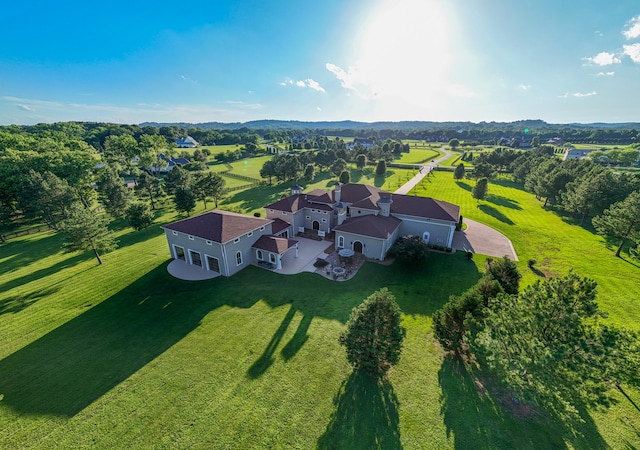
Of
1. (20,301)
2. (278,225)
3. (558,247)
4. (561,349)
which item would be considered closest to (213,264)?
(278,225)

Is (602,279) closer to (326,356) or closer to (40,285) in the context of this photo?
(326,356)

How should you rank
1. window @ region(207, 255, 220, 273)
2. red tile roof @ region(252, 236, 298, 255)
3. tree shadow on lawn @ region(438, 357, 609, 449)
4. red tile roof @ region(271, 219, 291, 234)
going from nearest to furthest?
tree shadow on lawn @ region(438, 357, 609, 449), window @ region(207, 255, 220, 273), red tile roof @ region(252, 236, 298, 255), red tile roof @ region(271, 219, 291, 234)

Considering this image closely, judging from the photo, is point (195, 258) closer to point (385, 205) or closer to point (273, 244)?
point (273, 244)

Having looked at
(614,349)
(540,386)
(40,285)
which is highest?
(614,349)

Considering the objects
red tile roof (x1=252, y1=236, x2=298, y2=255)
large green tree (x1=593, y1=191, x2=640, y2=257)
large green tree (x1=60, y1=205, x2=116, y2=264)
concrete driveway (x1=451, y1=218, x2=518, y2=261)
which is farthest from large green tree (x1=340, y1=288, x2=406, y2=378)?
large green tree (x1=593, y1=191, x2=640, y2=257)

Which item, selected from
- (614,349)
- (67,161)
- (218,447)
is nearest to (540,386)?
(614,349)

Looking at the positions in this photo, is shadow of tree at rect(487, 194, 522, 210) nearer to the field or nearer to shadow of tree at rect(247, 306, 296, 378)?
the field
